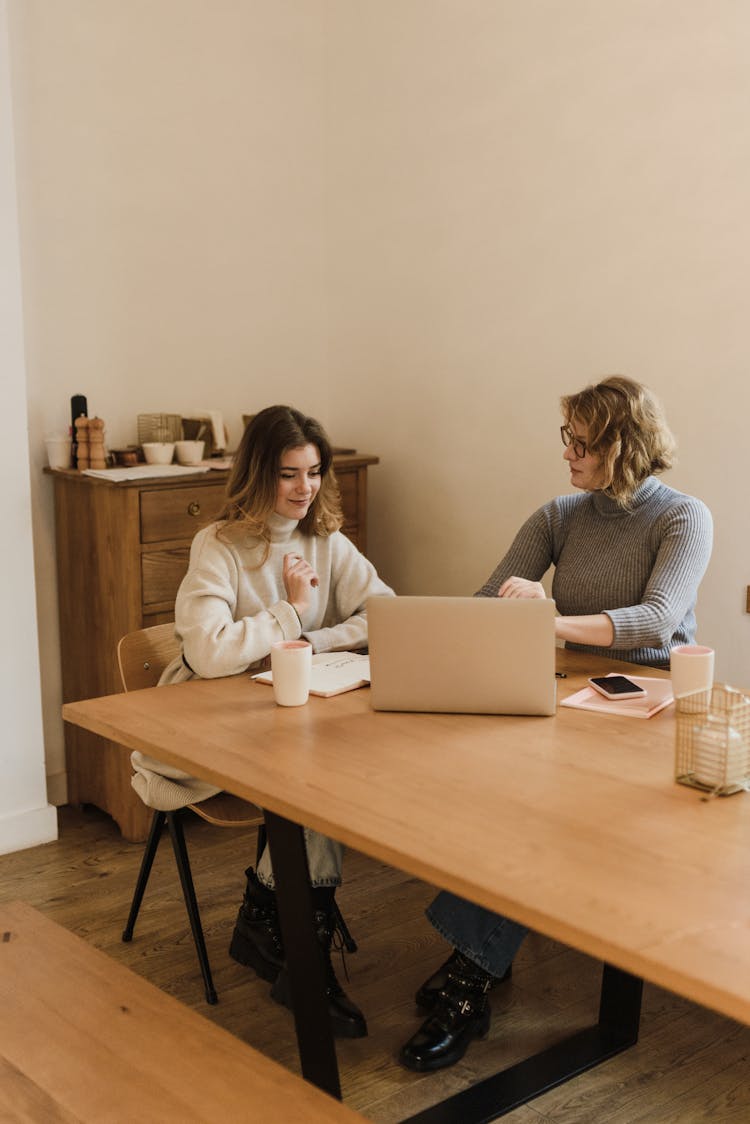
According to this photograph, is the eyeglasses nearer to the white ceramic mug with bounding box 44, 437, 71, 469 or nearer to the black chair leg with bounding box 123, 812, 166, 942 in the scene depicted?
the black chair leg with bounding box 123, 812, 166, 942

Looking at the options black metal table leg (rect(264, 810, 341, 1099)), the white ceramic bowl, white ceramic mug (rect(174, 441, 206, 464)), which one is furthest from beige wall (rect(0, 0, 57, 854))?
black metal table leg (rect(264, 810, 341, 1099))

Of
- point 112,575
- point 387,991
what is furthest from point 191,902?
point 112,575

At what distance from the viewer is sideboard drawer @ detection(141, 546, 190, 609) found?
11.5 ft

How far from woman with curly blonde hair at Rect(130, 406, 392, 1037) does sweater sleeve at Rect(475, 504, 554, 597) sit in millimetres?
324

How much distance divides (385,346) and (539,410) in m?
0.76

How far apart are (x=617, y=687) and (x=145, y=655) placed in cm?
114

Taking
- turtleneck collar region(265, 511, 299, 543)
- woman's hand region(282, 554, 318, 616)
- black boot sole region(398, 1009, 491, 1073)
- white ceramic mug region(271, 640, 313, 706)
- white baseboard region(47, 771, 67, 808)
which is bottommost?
black boot sole region(398, 1009, 491, 1073)

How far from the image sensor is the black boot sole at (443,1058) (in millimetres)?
2436

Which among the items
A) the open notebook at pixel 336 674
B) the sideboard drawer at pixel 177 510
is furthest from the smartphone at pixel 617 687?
the sideboard drawer at pixel 177 510

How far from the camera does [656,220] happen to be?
3268 mm

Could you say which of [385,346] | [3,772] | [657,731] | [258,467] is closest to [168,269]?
[385,346]

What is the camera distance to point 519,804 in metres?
1.77

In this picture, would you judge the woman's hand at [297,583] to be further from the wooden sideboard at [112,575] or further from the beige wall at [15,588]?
the beige wall at [15,588]

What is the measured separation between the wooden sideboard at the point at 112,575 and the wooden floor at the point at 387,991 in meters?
0.18
